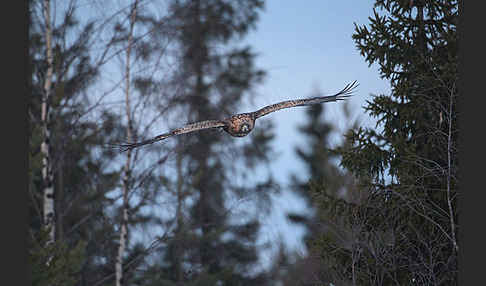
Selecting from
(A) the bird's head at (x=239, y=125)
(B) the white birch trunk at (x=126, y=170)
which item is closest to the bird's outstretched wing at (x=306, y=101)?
(A) the bird's head at (x=239, y=125)

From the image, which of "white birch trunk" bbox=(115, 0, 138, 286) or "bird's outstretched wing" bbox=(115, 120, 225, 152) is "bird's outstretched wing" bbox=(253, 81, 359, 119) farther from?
"white birch trunk" bbox=(115, 0, 138, 286)

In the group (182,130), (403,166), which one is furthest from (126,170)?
(403,166)

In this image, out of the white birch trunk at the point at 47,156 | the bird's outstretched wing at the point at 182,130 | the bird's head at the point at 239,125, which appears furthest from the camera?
the white birch trunk at the point at 47,156

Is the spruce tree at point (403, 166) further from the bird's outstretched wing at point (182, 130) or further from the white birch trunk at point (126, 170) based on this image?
the white birch trunk at point (126, 170)

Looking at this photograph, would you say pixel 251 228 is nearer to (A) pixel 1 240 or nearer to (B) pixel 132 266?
(B) pixel 132 266

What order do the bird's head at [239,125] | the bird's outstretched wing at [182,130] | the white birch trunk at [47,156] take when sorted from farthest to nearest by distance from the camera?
the white birch trunk at [47,156] < the bird's head at [239,125] < the bird's outstretched wing at [182,130]

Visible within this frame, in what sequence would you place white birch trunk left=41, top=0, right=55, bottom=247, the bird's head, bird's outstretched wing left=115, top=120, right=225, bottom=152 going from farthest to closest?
white birch trunk left=41, top=0, right=55, bottom=247 → the bird's head → bird's outstretched wing left=115, top=120, right=225, bottom=152

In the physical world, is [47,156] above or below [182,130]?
above

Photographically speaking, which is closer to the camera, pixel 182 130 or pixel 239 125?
pixel 182 130

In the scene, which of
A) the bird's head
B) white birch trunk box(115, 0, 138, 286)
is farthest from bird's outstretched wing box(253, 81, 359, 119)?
white birch trunk box(115, 0, 138, 286)

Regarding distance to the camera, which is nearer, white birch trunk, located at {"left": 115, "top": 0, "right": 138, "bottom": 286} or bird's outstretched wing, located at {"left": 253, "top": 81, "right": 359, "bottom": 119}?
bird's outstretched wing, located at {"left": 253, "top": 81, "right": 359, "bottom": 119}

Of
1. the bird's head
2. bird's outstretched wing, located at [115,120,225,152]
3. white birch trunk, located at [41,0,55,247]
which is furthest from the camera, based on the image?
white birch trunk, located at [41,0,55,247]

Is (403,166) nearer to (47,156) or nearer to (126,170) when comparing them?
(126,170)

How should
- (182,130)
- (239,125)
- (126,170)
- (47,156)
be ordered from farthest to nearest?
1. (126,170)
2. (47,156)
3. (239,125)
4. (182,130)
